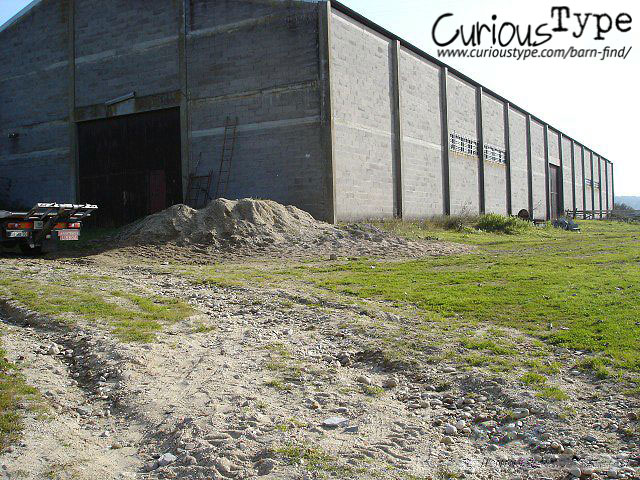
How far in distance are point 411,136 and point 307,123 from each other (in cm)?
676

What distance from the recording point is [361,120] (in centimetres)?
2262

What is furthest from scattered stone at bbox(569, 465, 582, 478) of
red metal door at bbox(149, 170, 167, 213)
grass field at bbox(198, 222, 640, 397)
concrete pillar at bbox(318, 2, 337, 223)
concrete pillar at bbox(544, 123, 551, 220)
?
concrete pillar at bbox(544, 123, 551, 220)

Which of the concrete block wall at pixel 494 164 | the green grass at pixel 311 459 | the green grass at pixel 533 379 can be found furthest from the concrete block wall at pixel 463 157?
the green grass at pixel 311 459

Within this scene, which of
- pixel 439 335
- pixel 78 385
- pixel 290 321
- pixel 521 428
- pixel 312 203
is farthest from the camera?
pixel 312 203

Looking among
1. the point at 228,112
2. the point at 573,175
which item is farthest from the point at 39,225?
the point at 573,175

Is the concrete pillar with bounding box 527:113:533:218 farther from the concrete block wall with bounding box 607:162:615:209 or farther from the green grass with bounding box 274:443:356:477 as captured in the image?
the green grass with bounding box 274:443:356:477

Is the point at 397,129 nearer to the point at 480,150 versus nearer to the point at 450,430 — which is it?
the point at 480,150

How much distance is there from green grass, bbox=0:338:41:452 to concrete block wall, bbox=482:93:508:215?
30411mm

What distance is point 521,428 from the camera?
185 inches

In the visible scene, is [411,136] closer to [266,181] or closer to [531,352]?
[266,181]

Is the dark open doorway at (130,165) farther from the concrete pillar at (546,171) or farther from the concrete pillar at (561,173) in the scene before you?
the concrete pillar at (561,173)

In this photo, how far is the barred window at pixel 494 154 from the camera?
3437 cm

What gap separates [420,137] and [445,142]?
9.11ft

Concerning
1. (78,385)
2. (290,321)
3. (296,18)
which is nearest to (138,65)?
(296,18)
